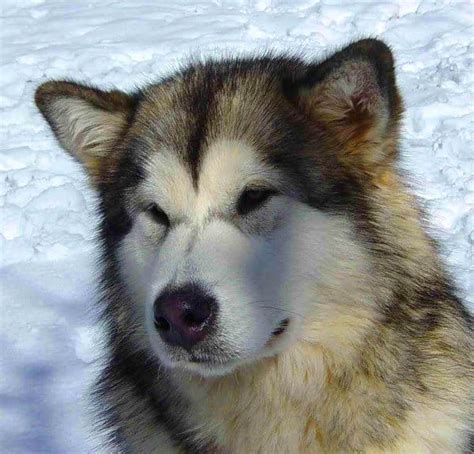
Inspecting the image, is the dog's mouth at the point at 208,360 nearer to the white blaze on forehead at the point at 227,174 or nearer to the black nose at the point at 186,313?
the black nose at the point at 186,313

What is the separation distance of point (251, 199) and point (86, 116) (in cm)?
77

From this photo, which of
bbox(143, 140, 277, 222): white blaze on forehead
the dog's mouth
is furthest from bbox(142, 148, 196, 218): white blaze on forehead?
the dog's mouth

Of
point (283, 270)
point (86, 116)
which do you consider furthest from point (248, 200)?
point (86, 116)

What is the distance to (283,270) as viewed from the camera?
2.88m

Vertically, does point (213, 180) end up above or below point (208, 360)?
above

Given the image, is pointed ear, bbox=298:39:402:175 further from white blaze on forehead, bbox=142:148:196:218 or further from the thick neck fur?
white blaze on forehead, bbox=142:148:196:218

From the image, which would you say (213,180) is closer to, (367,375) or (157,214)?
(157,214)

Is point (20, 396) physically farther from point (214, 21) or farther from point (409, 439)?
point (214, 21)

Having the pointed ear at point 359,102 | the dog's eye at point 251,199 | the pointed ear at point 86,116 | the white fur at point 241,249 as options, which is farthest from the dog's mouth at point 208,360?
the pointed ear at point 86,116

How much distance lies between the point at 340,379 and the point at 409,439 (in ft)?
0.92

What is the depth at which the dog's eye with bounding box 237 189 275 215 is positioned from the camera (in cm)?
289

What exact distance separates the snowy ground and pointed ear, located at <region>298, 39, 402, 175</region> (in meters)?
0.44

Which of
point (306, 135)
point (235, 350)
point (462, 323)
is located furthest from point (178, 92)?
point (462, 323)

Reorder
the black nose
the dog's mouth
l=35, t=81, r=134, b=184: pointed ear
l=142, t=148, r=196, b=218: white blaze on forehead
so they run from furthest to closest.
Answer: l=35, t=81, r=134, b=184: pointed ear
l=142, t=148, r=196, b=218: white blaze on forehead
the dog's mouth
the black nose
